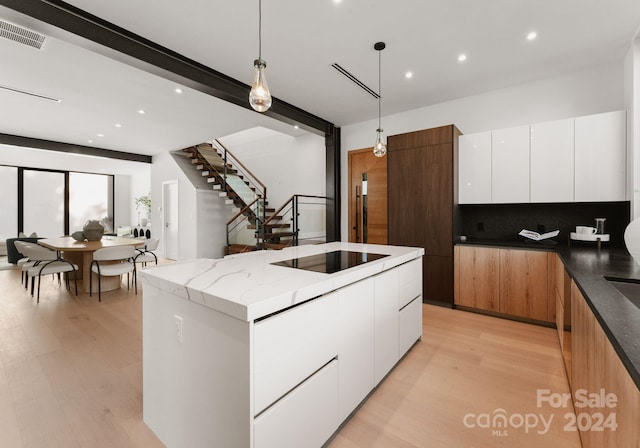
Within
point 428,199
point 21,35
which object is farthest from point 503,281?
point 21,35

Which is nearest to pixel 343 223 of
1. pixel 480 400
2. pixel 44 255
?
pixel 480 400

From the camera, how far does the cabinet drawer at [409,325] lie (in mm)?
2379

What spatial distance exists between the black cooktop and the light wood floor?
928mm

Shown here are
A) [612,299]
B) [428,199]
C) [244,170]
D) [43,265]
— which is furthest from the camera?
[244,170]

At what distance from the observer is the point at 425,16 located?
255 centimetres

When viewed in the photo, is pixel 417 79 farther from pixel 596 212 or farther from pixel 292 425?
pixel 292 425

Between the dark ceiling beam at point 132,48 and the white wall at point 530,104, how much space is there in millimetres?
2808

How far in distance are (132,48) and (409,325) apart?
12.1 ft

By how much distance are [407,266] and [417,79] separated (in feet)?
8.51

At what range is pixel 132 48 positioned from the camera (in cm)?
279

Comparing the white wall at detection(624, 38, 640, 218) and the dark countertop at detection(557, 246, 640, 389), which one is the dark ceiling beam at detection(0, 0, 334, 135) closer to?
the dark countertop at detection(557, 246, 640, 389)

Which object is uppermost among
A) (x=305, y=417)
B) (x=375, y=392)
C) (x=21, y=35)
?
(x=21, y=35)

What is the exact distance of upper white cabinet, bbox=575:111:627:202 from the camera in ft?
9.68

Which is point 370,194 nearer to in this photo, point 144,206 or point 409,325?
point 409,325
